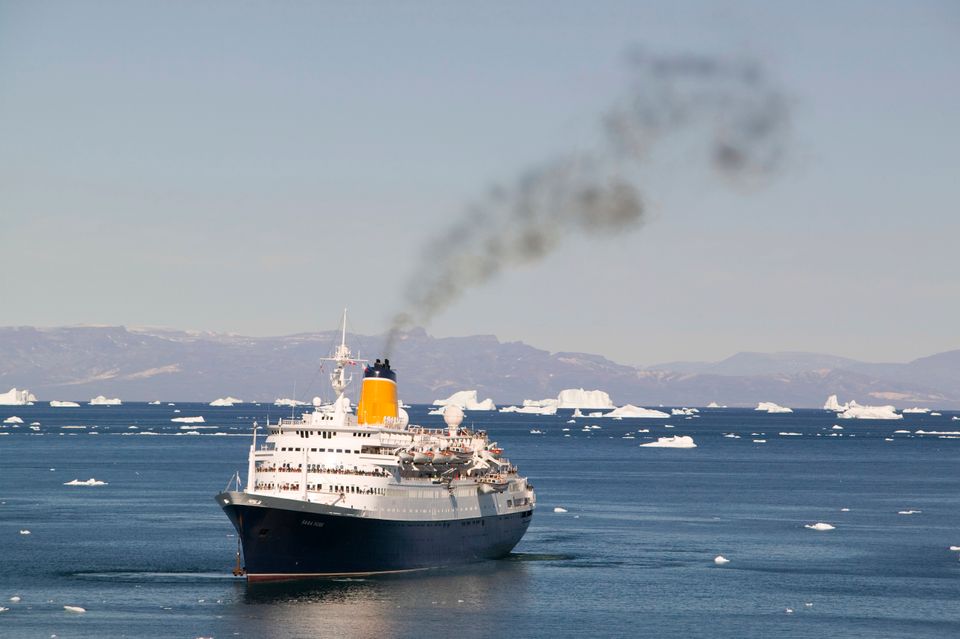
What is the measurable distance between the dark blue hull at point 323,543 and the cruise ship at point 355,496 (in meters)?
0.05

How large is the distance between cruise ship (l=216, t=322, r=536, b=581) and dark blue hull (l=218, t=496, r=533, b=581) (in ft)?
0.16

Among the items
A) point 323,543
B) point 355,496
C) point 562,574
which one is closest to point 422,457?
point 355,496

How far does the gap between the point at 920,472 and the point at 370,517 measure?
112615 millimetres

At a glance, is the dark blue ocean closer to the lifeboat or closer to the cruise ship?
the cruise ship

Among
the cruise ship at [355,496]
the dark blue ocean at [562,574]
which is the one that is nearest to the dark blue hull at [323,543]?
the cruise ship at [355,496]

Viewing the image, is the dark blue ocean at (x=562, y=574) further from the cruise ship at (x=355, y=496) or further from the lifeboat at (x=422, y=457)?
the lifeboat at (x=422, y=457)

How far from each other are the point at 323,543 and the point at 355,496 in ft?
8.49

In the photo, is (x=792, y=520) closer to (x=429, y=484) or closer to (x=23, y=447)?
(x=429, y=484)

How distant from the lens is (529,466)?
15925 cm

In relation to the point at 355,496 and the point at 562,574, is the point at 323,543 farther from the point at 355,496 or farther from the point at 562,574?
the point at 562,574

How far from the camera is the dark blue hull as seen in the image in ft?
199

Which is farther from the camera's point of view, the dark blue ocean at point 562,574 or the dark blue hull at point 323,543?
the dark blue hull at point 323,543

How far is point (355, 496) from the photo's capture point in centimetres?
6228

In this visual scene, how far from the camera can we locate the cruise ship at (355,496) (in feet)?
200
